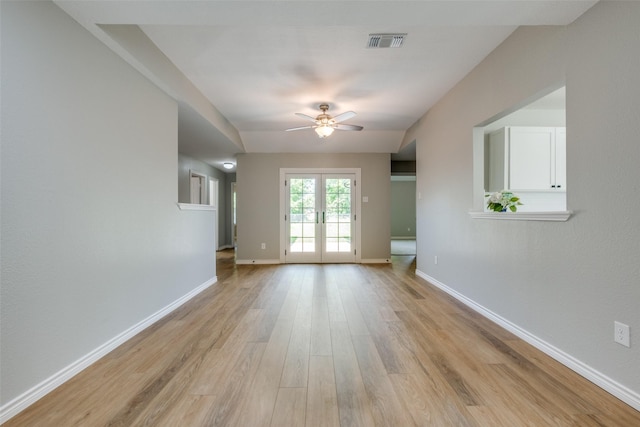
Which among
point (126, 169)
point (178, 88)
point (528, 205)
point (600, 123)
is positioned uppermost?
point (178, 88)

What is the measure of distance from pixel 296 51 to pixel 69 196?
2.09 m

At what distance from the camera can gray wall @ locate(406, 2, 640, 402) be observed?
63.2 inches

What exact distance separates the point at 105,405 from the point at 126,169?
1.65 m

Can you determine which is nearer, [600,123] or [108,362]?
[600,123]

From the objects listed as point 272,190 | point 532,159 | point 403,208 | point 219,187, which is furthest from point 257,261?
point 403,208

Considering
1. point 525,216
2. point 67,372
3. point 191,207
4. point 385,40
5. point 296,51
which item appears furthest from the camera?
point 191,207

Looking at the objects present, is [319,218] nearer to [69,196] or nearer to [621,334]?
[69,196]

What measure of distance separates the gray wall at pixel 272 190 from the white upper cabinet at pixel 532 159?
2382mm

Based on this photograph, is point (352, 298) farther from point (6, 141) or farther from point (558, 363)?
point (6, 141)

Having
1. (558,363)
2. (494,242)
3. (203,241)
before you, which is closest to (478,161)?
(494,242)

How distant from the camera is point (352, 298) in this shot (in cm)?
353

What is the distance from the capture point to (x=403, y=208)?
1114 centimetres

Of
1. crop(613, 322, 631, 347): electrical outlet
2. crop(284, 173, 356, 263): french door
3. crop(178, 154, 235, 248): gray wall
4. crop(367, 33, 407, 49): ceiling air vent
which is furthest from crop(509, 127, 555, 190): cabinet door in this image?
crop(178, 154, 235, 248): gray wall

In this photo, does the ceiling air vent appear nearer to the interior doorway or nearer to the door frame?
the door frame
